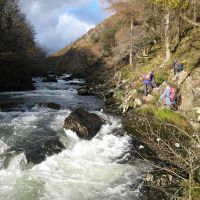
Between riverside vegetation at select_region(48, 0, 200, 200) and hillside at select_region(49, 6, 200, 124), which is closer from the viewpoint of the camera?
riverside vegetation at select_region(48, 0, 200, 200)

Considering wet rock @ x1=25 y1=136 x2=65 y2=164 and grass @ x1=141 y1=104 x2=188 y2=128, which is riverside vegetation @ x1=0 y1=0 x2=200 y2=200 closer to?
grass @ x1=141 y1=104 x2=188 y2=128

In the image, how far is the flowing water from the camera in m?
12.7

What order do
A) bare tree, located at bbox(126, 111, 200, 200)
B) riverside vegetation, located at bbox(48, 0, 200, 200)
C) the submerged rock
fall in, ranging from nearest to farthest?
bare tree, located at bbox(126, 111, 200, 200) → riverside vegetation, located at bbox(48, 0, 200, 200) → the submerged rock

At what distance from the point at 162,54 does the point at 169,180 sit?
2555 cm

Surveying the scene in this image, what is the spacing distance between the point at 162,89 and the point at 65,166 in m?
11.7

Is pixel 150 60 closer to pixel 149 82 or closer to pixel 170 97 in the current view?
pixel 149 82

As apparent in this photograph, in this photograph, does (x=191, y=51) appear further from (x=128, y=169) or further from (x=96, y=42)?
(x=96, y=42)

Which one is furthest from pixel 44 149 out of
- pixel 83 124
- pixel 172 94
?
pixel 172 94

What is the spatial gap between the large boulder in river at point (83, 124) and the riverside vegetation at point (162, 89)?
2.09 metres

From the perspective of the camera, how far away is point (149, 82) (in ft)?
81.5

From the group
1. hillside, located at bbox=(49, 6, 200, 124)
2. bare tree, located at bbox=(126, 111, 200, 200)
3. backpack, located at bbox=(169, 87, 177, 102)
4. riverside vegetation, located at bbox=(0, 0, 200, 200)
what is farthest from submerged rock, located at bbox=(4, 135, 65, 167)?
backpack, located at bbox=(169, 87, 177, 102)

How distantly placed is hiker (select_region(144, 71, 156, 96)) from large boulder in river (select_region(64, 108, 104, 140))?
544 cm

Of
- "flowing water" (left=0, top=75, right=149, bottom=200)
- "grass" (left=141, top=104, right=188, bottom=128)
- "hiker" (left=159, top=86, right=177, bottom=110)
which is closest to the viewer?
"flowing water" (left=0, top=75, right=149, bottom=200)

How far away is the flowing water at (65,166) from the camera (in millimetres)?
12742
